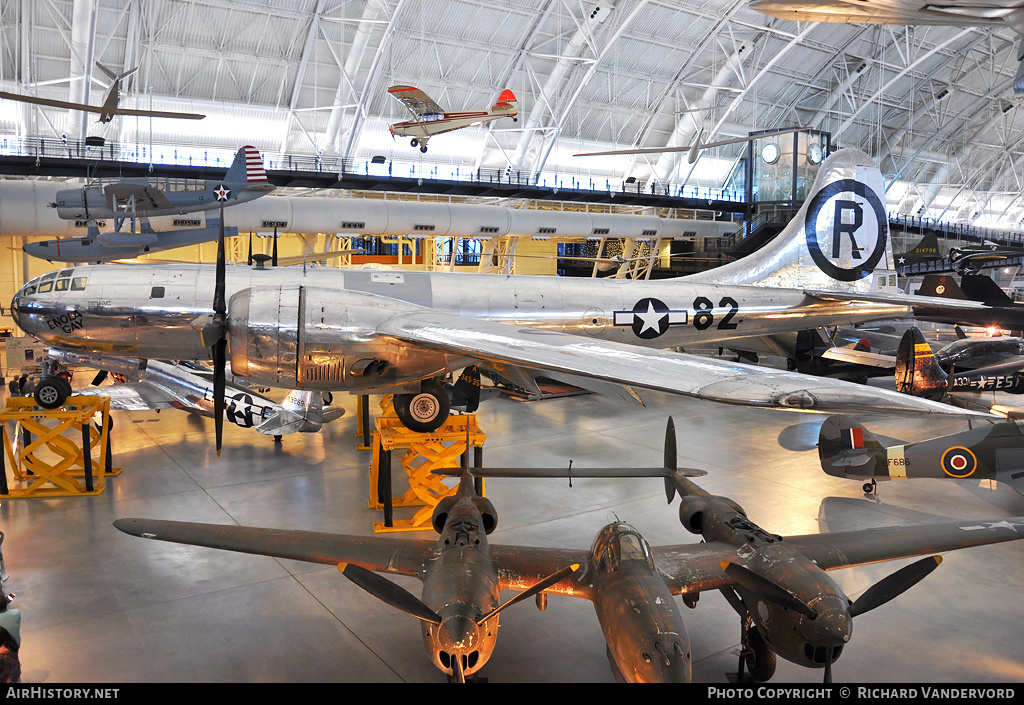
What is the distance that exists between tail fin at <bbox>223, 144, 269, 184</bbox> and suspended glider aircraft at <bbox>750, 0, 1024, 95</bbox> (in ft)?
55.1

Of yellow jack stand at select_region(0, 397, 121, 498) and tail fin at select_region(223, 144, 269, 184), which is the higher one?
tail fin at select_region(223, 144, 269, 184)

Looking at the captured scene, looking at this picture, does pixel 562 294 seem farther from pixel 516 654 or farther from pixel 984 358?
pixel 984 358

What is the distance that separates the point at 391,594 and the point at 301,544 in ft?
5.01

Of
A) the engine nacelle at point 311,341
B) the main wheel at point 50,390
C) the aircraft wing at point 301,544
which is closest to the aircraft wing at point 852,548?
the aircraft wing at point 301,544

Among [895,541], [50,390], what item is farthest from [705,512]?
[50,390]

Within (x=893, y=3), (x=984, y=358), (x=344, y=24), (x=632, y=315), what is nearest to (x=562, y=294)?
(x=632, y=315)

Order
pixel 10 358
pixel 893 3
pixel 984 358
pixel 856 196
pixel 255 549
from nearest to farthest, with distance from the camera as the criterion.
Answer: pixel 255 549 → pixel 893 3 → pixel 856 196 → pixel 984 358 → pixel 10 358

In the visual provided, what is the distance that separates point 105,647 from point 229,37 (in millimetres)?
31525

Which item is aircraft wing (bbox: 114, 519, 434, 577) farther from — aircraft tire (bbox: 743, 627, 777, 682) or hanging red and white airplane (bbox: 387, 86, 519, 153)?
hanging red and white airplane (bbox: 387, 86, 519, 153)

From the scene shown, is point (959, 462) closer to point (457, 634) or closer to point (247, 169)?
point (457, 634)

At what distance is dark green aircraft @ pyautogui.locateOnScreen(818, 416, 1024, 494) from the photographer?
10078mm

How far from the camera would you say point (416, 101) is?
2448cm

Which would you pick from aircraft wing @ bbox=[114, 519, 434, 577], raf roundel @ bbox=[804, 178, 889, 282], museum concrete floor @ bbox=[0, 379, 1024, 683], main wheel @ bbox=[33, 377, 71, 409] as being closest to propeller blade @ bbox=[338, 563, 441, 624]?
aircraft wing @ bbox=[114, 519, 434, 577]

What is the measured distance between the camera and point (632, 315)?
41.1 ft
